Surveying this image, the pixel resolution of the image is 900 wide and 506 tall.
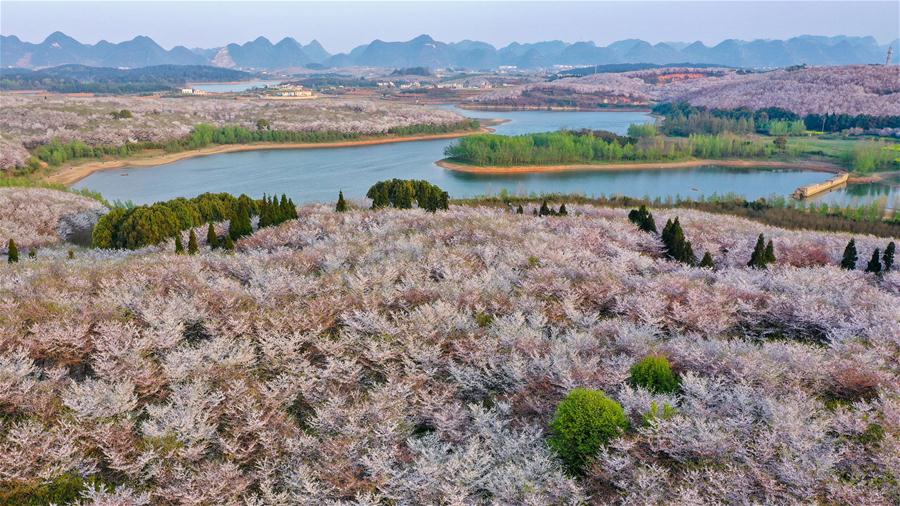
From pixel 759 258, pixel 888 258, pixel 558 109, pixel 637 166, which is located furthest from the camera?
pixel 558 109

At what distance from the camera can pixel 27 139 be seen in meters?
94.2

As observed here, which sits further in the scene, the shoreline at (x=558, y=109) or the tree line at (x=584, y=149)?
the shoreline at (x=558, y=109)

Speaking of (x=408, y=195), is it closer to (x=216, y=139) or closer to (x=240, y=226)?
(x=240, y=226)

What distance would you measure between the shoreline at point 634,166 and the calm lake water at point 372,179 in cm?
180

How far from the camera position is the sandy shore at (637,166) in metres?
89.2

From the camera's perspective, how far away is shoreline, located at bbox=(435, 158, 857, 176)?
89.2m

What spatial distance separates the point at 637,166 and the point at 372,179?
45.2 metres

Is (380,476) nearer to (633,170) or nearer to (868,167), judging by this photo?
(633,170)

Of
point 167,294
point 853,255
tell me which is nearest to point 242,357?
point 167,294

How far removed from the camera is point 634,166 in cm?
9319

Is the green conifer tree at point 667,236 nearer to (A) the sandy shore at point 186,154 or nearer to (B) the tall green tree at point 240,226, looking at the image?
(B) the tall green tree at point 240,226

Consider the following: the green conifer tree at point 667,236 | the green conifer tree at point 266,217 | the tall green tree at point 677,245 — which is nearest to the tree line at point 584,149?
the green conifer tree at point 266,217

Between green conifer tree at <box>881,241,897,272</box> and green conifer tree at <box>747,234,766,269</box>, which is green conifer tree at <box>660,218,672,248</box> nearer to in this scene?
green conifer tree at <box>747,234,766,269</box>

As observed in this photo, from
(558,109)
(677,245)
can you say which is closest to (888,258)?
(677,245)
